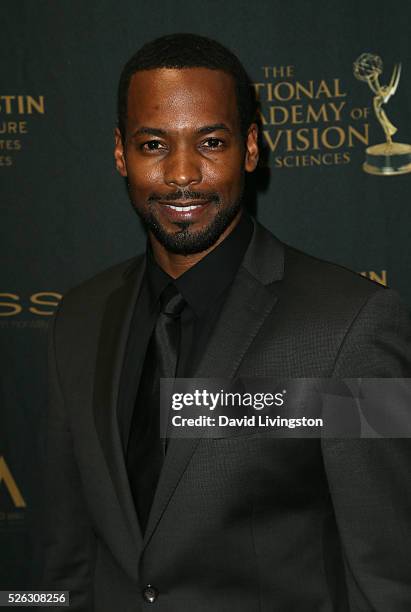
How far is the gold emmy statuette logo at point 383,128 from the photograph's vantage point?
1645 mm

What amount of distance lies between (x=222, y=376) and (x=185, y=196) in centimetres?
30

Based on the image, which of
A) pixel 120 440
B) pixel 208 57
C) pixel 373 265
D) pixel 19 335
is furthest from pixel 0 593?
pixel 208 57

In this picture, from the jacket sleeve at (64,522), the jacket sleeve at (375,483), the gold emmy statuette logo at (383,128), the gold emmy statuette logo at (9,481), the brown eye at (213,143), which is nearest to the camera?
the jacket sleeve at (375,483)

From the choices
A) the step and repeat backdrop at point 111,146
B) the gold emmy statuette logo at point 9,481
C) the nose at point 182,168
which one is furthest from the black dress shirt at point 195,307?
the gold emmy statuette logo at point 9,481

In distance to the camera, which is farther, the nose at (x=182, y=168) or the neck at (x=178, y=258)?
the neck at (x=178, y=258)

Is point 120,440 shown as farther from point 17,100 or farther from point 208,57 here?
point 17,100

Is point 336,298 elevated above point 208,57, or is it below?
below

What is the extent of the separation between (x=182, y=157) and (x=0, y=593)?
1255 millimetres

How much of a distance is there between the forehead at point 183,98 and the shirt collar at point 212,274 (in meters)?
0.21

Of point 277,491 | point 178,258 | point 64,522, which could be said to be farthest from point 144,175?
point 64,522

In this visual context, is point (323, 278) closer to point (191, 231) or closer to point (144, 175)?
point (191, 231)

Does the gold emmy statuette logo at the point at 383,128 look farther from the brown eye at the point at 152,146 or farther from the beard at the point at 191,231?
the brown eye at the point at 152,146

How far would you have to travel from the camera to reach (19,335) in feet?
5.96

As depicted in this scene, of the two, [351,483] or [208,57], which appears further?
[208,57]
